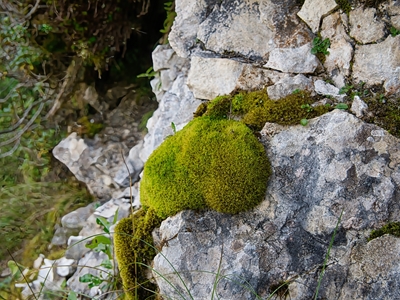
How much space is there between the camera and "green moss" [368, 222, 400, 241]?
208cm

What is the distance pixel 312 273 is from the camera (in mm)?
2182

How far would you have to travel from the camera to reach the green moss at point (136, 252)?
2512 millimetres

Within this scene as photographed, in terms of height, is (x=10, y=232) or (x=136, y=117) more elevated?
(x=136, y=117)

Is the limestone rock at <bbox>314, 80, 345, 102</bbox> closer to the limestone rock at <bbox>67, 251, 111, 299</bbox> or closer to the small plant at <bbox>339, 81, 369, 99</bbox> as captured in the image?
the small plant at <bbox>339, 81, 369, 99</bbox>

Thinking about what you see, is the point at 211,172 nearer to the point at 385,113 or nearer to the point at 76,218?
the point at 385,113

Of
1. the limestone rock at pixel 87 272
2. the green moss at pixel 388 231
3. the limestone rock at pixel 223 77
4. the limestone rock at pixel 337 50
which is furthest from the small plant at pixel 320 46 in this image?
the limestone rock at pixel 87 272

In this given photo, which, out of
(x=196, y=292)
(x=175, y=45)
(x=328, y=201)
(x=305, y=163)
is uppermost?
(x=175, y=45)

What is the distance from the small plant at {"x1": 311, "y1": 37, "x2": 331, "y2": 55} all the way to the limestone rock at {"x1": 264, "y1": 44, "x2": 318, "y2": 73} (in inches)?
1.4

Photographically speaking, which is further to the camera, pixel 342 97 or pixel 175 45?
pixel 175 45

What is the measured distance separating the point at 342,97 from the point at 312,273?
3.70 ft

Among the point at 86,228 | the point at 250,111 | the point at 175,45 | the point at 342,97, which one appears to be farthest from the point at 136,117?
the point at 342,97

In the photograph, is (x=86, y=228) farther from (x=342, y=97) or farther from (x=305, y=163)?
(x=342, y=97)

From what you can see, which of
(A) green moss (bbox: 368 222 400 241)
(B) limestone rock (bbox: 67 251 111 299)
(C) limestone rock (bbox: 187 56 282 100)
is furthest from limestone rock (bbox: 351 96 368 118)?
(B) limestone rock (bbox: 67 251 111 299)

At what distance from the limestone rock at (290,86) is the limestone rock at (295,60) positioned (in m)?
0.08
